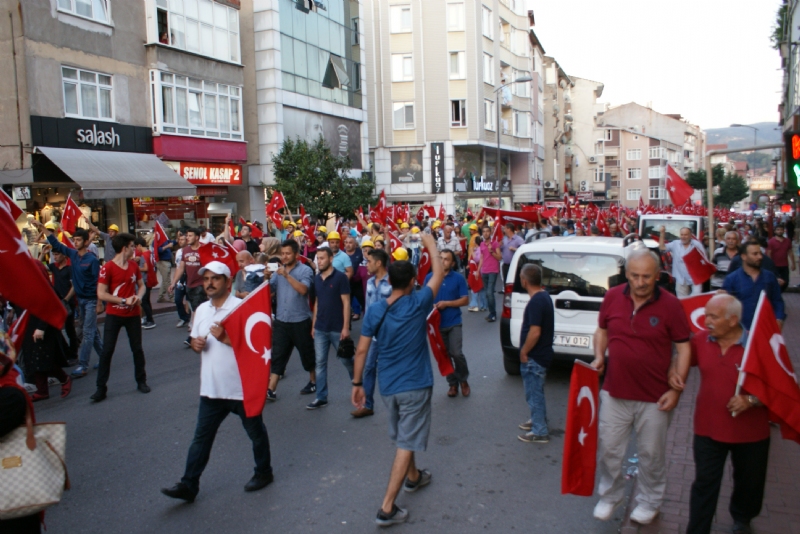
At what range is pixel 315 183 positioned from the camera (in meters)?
25.3

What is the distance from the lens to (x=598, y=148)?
85.2 meters

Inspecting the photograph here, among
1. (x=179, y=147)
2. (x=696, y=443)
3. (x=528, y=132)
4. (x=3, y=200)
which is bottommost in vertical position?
(x=696, y=443)

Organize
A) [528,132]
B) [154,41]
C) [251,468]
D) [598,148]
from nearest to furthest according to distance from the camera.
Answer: [251,468] → [154,41] → [528,132] → [598,148]

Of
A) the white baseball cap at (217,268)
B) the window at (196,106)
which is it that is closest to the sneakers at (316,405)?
the white baseball cap at (217,268)

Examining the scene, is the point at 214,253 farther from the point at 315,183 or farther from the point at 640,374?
the point at 315,183

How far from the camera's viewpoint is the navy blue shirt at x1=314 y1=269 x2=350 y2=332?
7.29 meters

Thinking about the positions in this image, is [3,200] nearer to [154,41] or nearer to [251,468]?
[251,468]

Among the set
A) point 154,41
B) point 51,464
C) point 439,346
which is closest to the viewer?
point 51,464

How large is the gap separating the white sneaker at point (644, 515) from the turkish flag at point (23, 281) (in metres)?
3.62

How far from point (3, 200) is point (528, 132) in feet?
155

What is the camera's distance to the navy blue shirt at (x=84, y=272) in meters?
8.83

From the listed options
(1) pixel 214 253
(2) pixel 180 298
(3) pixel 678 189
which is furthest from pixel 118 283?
(3) pixel 678 189

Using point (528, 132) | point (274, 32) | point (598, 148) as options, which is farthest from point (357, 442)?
point (598, 148)

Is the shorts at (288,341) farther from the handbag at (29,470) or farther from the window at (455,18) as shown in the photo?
the window at (455,18)
